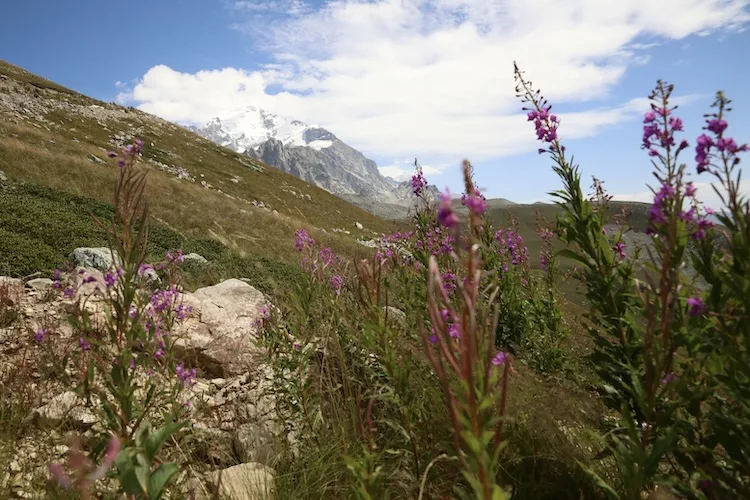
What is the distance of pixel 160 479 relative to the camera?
58.2 inches

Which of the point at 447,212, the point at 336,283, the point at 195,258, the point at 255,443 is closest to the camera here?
the point at 447,212

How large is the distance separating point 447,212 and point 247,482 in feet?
7.88

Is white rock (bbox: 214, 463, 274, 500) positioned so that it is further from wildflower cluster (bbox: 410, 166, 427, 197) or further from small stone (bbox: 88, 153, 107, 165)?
small stone (bbox: 88, 153, 107, 165)

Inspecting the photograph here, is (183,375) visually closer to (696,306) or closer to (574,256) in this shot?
(574,256)

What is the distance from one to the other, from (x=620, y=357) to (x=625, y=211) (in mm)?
1469

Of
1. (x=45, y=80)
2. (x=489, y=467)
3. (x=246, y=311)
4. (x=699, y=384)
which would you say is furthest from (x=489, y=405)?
(x=45, y=80)

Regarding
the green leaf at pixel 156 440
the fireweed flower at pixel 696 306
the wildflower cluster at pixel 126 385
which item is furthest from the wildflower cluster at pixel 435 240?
the green leaf at pixel 156 440

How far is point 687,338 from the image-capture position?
2.05 metres

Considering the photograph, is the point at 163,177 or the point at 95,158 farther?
the point at 95,158

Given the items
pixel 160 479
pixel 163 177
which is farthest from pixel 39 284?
pixel 163 177

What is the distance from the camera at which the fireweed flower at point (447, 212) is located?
3.40 feet

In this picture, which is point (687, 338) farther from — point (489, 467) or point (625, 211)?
point (625, 211)

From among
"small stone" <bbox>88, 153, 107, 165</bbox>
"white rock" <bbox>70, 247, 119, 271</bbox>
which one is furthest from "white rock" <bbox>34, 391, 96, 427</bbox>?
"small stone" <bbox>88, 153, 107, 165</bbox>

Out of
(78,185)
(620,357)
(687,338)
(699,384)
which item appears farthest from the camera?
(78,185)
